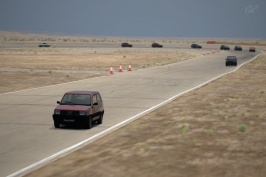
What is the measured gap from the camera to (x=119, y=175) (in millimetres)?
11055

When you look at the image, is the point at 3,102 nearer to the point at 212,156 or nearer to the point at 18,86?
the point at 18,86

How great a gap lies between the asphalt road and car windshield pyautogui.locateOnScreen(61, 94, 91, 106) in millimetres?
1016

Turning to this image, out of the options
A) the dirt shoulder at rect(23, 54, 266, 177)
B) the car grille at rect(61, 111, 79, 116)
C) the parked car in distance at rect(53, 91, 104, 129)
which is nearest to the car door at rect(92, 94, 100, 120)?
the parked car in distance at rect(53, 91, 104, 129)

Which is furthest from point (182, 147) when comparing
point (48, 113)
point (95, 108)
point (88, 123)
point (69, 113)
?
point (48, 113)

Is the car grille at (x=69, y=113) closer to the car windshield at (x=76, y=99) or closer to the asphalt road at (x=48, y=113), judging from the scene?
the asphalt road at (x=48, y=113)

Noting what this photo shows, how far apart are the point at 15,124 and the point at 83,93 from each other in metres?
2.78

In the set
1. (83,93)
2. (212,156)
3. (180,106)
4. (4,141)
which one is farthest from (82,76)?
(212,156)

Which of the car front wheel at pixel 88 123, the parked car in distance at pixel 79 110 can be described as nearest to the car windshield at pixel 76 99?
the parked car in distance at pixel 79 110

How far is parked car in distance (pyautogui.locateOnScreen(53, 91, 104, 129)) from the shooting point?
17.6m

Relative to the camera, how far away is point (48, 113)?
70.2ft

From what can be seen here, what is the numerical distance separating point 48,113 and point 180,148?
9164 mm

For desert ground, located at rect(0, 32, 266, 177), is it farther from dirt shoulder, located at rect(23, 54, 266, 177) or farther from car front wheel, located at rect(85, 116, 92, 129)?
car front wheel, located at rect(85, 116, 92, 129)

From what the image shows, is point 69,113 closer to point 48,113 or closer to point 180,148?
point 48,113

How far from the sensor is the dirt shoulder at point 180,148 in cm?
1145
